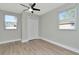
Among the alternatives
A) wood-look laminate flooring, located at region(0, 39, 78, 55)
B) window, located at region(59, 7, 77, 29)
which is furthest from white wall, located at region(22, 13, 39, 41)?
window, located at region(59, 7, 77, 29)

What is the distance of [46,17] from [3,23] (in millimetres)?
2968

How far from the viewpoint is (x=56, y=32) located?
15.9ft

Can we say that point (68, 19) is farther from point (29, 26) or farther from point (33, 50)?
point (29, 26)

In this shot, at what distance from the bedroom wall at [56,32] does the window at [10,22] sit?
6.99 feet

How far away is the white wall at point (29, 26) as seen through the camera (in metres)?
5.94

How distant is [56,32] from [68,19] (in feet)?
3.92

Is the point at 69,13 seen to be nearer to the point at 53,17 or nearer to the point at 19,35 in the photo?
the point at 53,17

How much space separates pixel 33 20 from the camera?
6.86 m

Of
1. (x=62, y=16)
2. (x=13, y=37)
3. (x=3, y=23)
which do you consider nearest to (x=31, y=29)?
(x=13, y=37)

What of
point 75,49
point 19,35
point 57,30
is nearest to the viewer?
point 75,49

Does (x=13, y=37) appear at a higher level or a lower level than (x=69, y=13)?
lower

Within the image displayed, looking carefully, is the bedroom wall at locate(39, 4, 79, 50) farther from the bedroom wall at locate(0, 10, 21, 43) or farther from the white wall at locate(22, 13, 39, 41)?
the bedroom wall at locate(0, 10, 21, 43)

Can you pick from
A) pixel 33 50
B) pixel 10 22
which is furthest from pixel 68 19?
pixel 10 22

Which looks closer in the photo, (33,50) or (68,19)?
(33,50)
